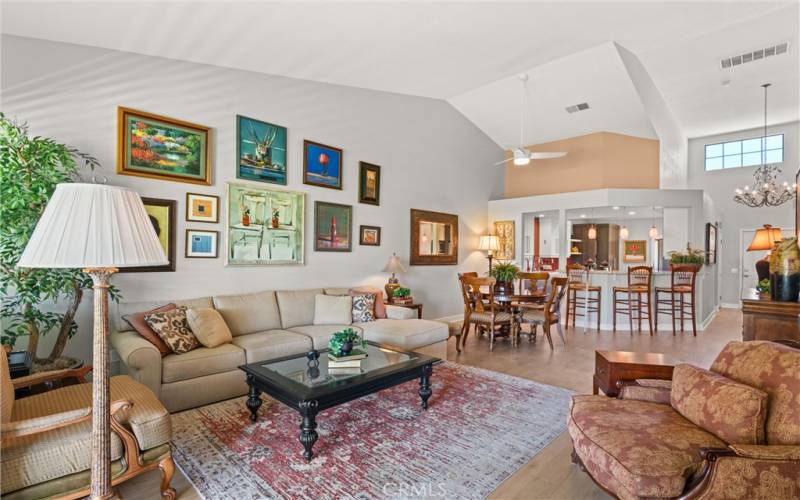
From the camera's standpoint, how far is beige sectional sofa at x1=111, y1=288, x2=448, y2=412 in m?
3.07

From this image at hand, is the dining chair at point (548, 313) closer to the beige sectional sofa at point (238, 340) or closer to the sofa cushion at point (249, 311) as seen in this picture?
the beige sectional sofa at point (238, 340)

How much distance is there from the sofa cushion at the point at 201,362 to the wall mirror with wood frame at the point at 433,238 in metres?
3.75

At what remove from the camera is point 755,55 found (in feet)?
18.7

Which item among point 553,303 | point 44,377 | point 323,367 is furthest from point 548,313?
point 44,377

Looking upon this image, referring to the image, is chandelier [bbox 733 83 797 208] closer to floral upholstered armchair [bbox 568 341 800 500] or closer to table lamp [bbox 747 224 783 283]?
table lamp [bbox 747 224 783 283]

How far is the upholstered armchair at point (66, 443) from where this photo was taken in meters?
1.70

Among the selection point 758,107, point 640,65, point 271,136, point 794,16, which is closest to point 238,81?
point 271,136

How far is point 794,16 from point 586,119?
9.43ft

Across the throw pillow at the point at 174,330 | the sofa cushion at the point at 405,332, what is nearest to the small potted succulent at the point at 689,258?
the sofa cushion at the point at 405,332

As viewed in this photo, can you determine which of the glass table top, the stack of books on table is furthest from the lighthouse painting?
the stack of books on table

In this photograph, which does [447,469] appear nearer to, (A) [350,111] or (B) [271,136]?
(B) [271,136]

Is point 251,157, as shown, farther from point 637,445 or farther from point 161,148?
point 637,445

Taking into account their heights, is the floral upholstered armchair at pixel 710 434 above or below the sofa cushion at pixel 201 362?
above

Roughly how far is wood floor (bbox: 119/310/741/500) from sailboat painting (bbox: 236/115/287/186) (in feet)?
10.5
